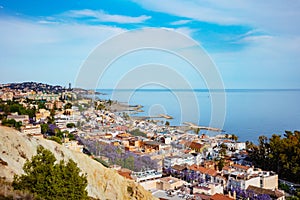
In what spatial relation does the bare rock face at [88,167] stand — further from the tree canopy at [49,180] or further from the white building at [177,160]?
the white building at [177,160]

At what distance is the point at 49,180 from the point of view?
459 centimetres

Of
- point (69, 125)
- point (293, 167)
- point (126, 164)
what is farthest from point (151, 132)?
point (293, 167)

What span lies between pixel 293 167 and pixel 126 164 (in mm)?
7840

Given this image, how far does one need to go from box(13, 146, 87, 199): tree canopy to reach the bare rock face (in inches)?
101

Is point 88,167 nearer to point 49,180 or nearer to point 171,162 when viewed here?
point 49,180

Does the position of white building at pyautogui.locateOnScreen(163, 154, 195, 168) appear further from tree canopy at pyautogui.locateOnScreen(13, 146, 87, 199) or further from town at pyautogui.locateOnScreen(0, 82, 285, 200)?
tree canopy at pyautogui.locateOnScreen(13, 146, 87, 199)

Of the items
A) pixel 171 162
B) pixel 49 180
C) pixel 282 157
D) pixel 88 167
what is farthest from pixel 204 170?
pixel 49 180

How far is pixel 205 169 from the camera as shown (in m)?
13.8

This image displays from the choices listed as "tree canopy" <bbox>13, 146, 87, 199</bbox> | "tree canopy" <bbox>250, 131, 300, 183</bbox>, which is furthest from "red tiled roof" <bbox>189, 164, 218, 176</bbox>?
"tree canopy" <bbox>13, 146, 87, 199</bbox>

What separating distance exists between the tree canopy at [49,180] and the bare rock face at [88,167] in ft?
8.40

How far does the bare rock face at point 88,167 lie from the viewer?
7.49m

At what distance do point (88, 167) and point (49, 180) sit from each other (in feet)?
12.0

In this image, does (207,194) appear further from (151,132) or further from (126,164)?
(151,132)

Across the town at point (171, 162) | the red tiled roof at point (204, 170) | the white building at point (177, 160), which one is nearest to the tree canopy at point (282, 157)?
the town at point (171, 162)
